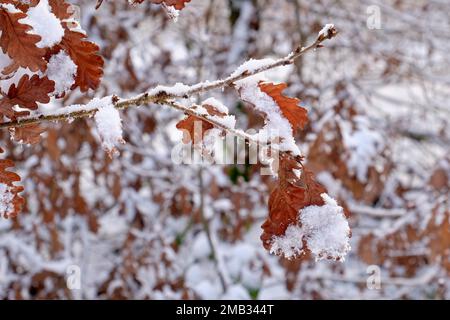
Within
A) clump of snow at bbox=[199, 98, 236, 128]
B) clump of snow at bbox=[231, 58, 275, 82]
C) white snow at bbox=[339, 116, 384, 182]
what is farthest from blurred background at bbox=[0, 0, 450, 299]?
clump of snow at bbox=[231, 58, 275, 82]

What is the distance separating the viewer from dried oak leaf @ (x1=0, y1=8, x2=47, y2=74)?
0.94 m

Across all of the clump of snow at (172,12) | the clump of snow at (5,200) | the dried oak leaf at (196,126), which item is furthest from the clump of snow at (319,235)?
the clump of snow at (5,200)

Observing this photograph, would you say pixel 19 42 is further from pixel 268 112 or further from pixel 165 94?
pixel 268 112

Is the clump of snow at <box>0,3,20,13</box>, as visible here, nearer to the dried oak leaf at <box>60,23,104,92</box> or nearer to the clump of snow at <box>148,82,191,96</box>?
the dried oak leaf at <box>60,23,104,92</box>

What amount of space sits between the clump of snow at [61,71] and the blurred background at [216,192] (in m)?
2.04

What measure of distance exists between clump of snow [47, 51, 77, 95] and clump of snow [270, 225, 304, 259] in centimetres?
47

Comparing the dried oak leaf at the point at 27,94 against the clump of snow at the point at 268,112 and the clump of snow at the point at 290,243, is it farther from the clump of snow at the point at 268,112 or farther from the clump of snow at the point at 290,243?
the clump of snow at the point at 290,243

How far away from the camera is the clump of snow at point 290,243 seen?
3.09 feet

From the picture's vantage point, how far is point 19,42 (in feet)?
3.12

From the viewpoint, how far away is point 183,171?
4273mm
